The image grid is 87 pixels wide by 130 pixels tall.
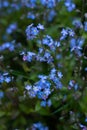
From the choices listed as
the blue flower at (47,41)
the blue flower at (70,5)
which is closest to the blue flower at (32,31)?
the blue flower at (47,41)

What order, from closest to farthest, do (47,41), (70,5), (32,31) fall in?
(32,31)
(47,41)
(70,5)

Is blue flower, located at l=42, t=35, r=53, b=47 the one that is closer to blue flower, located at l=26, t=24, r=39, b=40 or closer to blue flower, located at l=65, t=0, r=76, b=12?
blue flower, located at l=26, t=24, r=39, b=40

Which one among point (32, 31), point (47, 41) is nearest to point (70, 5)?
point (47, 41)

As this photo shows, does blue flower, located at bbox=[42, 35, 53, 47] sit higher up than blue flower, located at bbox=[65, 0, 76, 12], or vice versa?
blue flower, located at bbox=[65, 0, 76, 12]

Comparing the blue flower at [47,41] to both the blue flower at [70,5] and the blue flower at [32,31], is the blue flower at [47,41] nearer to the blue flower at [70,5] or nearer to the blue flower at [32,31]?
the blue flower at [32,31]

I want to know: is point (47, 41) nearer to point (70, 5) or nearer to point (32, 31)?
point (32, 31)

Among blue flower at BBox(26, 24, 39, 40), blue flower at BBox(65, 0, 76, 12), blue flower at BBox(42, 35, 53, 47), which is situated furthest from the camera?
blue flower at BBox(65, 0, 76, 12)

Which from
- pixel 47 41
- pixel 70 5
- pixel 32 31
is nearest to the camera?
pixel 32 31

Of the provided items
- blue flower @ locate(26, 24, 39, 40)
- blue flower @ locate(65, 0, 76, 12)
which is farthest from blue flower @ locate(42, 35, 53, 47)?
blue flower @ locate(65, 0, 76, 12)

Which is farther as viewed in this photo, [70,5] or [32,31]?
[70,5]

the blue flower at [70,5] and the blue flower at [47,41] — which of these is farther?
the blue flower at [70,5]

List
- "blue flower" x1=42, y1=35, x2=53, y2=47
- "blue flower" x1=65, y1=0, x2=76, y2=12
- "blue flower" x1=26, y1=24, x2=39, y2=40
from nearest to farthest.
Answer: "blue flower" x1=26, y1=24, x2=39, y2=40
"blue flower" x1=42, y1=35, x2=53, y2=47
"blue flower" x1=65, y1=0, x2=76, y2=12

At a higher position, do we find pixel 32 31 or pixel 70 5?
pixel 70 5
